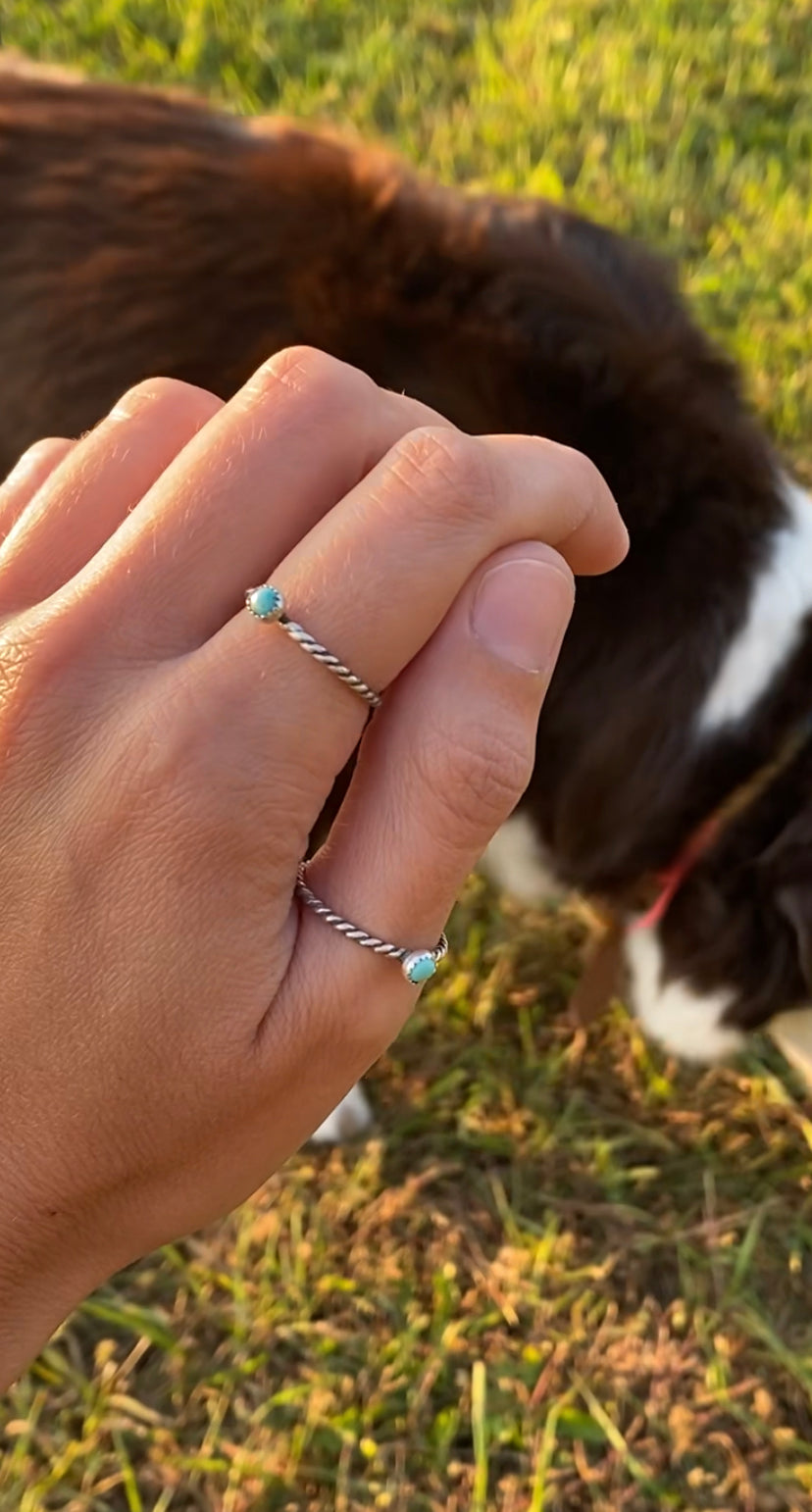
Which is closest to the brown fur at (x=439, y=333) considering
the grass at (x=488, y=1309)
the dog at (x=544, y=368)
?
the dog at (x=544, y=368)

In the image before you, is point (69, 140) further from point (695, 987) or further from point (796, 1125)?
point (796, 1125)

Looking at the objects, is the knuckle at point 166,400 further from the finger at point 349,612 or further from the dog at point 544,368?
the dog at point 544,368

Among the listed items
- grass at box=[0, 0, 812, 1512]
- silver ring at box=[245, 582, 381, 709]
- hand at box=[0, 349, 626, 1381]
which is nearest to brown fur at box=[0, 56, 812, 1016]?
grass at box=[0, 0, 812, 1512]

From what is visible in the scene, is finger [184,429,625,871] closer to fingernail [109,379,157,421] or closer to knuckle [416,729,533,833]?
knuckle [416,729,533,833]

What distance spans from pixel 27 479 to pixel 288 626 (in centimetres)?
39

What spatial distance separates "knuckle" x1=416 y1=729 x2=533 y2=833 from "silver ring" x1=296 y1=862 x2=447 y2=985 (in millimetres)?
118

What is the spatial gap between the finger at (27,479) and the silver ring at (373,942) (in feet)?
1.46

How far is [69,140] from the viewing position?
2.27 meters

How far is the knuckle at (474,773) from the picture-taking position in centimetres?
104

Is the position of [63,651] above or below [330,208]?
below

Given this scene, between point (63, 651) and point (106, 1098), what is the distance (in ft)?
1.21

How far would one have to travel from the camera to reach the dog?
214cm

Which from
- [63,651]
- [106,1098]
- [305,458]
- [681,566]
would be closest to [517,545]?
[305,458]

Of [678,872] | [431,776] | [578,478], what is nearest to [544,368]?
[678,872]
